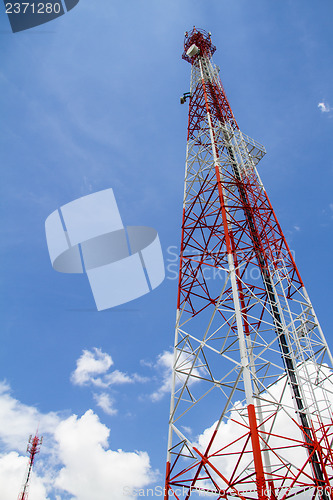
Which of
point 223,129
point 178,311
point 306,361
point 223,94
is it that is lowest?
point 306,361

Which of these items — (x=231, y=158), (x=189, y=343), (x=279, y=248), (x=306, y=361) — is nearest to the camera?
(x=306, y=361)

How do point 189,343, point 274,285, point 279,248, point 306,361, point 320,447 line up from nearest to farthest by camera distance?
1. point 320,447
2. point 306,361
3. point 189,343
4. point 274,285
5. point 279,248

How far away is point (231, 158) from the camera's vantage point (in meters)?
20.6

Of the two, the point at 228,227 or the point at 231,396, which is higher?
the point at 228,227

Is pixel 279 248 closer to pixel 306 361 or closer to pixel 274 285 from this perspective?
pixel 274 285

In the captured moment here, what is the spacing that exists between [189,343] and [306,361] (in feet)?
15.1

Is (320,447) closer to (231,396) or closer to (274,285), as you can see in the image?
(231,396)

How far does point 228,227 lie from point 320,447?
9.07 meters

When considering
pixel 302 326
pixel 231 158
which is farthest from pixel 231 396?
pixel 231 158

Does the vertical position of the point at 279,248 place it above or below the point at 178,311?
above

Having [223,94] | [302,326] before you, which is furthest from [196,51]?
[302,326]

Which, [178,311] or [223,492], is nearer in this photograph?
[223,492]

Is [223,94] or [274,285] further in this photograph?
[223,94]

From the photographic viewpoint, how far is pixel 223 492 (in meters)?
9.60
